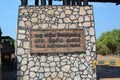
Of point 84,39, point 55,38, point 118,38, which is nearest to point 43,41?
point 55,38

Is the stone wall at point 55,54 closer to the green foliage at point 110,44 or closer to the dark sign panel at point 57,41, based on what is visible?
the dark sign panel at point 57,41

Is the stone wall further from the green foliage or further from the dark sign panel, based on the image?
the green foliage

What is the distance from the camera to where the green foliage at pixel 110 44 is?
8056cm

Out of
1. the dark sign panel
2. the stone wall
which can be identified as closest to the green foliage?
the stone wall

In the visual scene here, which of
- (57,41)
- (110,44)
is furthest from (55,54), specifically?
(110,44)

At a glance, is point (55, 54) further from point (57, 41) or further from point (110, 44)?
point (110, 44)

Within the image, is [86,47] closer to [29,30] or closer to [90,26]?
[90,26]

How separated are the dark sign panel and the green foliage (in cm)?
5892

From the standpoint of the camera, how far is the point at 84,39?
→ 2059 cm

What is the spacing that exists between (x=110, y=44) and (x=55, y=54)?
217ft

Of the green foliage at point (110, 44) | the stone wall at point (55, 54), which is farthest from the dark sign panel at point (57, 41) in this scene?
the green foliage at point (110, 44)

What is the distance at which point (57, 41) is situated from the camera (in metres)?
20.4

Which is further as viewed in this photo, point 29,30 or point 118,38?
point 118,38

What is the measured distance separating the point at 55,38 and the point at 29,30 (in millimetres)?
1323
